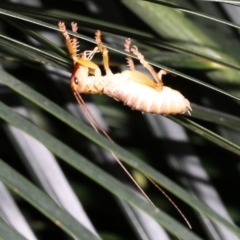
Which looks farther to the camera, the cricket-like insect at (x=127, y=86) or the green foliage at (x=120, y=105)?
the cricket-like insect at (x=127, y=86)

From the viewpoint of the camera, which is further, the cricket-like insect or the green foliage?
the cricket-like insect

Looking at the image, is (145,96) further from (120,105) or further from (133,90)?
(120,105)

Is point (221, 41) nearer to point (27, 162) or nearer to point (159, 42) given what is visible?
point (159, 42)

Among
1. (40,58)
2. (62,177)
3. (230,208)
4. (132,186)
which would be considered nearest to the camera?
(40,58)

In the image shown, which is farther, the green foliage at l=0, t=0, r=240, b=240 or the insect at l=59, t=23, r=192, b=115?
the insect at l=59, t=23, r=192, b=115

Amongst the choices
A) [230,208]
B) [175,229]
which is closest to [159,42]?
[175,229]
